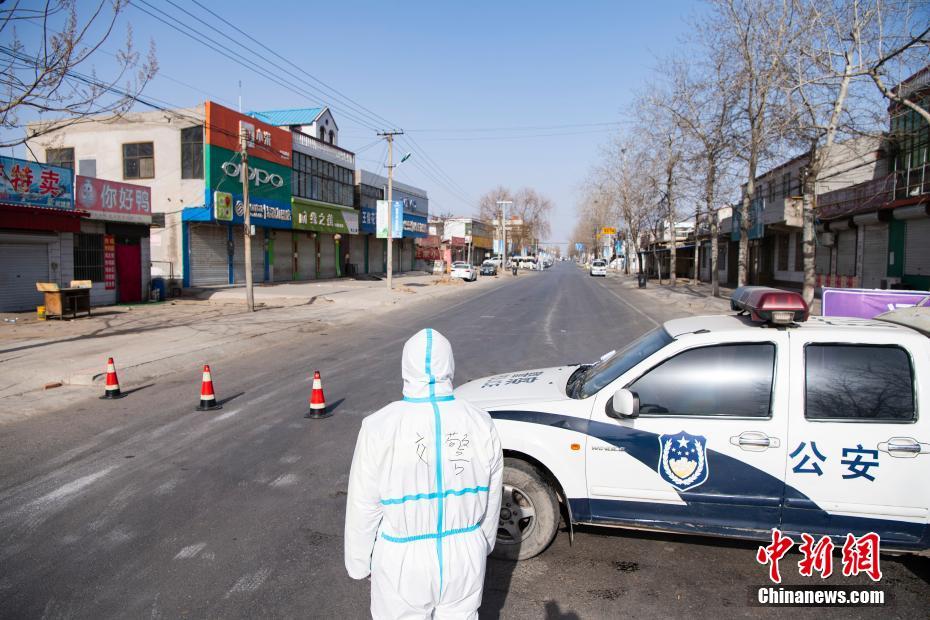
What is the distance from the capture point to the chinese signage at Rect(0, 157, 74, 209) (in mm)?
17781

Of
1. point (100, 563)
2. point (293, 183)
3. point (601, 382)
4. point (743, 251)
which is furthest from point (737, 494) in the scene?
point (293, 183)

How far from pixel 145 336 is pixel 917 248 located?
25761mm

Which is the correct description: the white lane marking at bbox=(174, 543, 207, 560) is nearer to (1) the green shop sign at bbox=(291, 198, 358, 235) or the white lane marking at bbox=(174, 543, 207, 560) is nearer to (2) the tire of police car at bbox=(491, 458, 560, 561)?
(2) the tire of police car at bbox=(491, 458, 560, 561)

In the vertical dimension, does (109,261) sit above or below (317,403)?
above

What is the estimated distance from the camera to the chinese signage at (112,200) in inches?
825

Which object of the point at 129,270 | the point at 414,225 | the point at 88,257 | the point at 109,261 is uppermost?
the point at 414,225

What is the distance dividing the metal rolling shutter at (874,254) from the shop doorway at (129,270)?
29.9 m

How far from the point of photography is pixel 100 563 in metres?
4.06

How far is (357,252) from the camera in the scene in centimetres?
5009

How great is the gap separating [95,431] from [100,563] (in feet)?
12.4

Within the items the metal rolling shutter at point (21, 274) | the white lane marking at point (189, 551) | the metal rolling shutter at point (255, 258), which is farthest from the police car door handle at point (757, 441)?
the metal rolling shutter at point (255, 258)

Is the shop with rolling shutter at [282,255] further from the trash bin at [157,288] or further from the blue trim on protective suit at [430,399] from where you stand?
the blue trim on protective suit at [430,399]

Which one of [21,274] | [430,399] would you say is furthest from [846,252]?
[21,274]

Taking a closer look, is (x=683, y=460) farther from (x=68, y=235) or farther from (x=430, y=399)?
(x=68, y=235)
